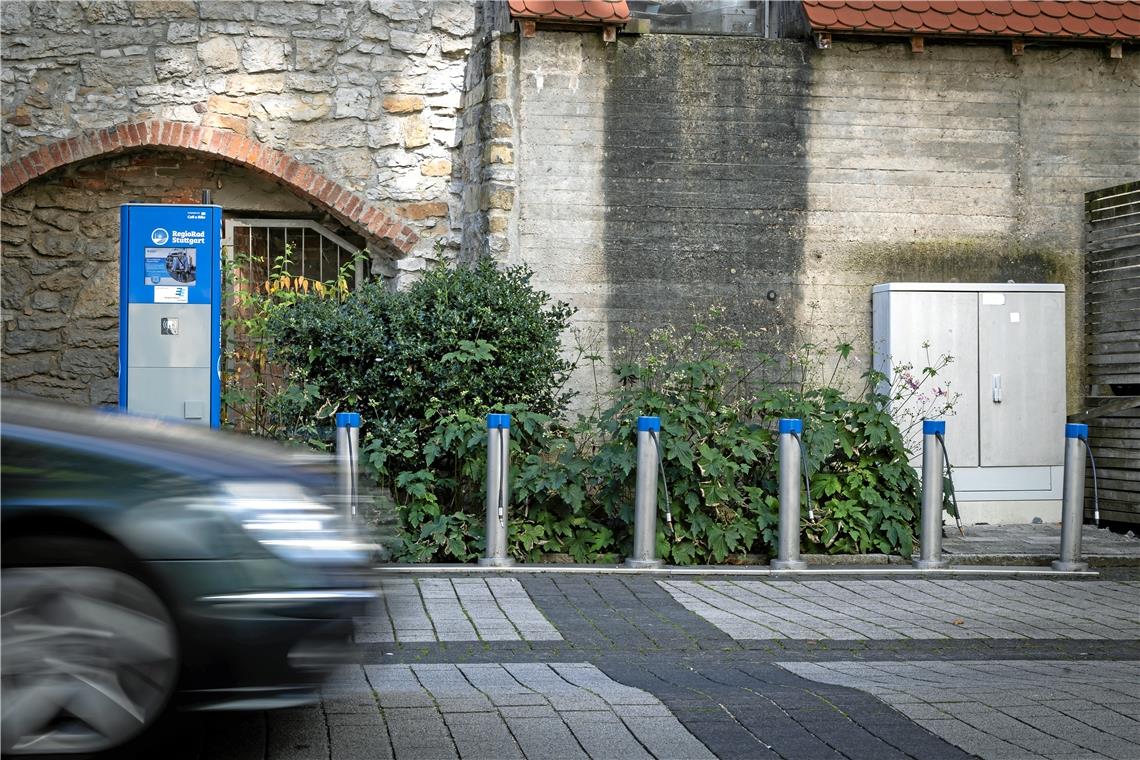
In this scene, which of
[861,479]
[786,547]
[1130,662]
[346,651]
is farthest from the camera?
[861,479]

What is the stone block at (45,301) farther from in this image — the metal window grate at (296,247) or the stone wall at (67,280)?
the metal window grate at (296,247)

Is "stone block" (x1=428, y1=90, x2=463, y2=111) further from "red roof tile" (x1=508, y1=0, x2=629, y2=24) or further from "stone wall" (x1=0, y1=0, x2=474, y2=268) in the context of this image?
"red roof tile" (x1=508, y1=0, x2=629, y2=24)

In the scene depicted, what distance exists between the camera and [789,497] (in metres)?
8.77

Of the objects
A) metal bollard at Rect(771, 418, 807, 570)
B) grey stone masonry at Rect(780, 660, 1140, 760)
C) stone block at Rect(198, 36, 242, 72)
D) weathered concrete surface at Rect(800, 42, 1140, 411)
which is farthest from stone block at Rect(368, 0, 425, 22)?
grey stone masonry at Rect(780, 660, 1140, 760)

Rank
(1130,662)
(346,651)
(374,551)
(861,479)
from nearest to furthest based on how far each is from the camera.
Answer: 1. (346,651)
2. (374,551)
3. (1130,662)
4. (861,479)

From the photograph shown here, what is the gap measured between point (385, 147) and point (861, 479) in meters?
5.28

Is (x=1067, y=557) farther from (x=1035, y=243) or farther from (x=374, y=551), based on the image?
(x=374, y=551)

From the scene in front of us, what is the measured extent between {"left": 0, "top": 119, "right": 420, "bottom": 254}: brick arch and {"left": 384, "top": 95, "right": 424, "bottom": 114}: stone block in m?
0.85

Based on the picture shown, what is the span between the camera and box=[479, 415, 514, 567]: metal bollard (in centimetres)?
870

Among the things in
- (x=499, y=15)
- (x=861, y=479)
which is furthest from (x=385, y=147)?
(x=861, y=479)

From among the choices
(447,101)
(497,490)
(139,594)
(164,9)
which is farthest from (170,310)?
(139,594)

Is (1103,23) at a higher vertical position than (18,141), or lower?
higher

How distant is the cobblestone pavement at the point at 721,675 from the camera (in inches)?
177

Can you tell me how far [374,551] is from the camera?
4.43 meters
